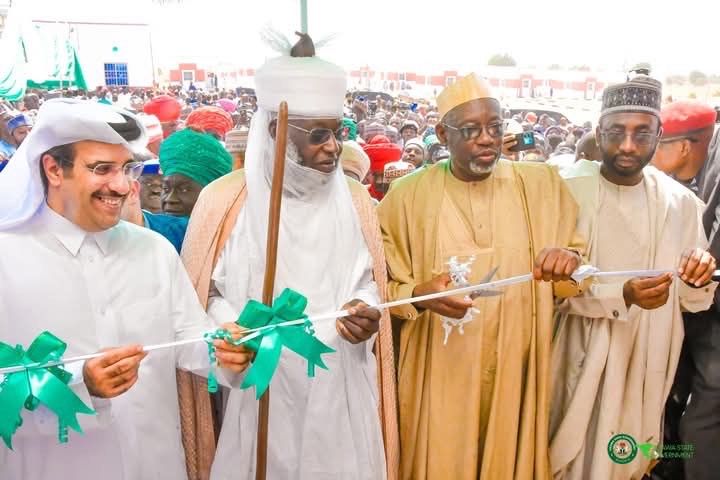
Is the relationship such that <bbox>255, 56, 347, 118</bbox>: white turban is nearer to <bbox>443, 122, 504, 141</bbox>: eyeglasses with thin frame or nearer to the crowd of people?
the crowd of people

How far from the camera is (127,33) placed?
39.2 feet

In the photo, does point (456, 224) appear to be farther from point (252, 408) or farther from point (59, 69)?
point (59, 69)

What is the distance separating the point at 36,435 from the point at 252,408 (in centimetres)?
82

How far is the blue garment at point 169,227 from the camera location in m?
2.83

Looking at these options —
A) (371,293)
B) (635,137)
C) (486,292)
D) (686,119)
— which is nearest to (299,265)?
(371,293)

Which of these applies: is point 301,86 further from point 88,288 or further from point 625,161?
point 625,161

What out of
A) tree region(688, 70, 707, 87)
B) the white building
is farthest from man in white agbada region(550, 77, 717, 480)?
the white building

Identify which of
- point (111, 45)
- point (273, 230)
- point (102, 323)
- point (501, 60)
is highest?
point (111, 45)

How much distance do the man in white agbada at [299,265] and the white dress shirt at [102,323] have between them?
245 millimetres

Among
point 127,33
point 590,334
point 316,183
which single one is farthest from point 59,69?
point 590,334

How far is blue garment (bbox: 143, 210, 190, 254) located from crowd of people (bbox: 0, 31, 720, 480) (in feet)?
0.05

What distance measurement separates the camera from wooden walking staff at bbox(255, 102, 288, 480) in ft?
6.05

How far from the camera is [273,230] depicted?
77.0 inches

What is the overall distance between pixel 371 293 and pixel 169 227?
1.10m
